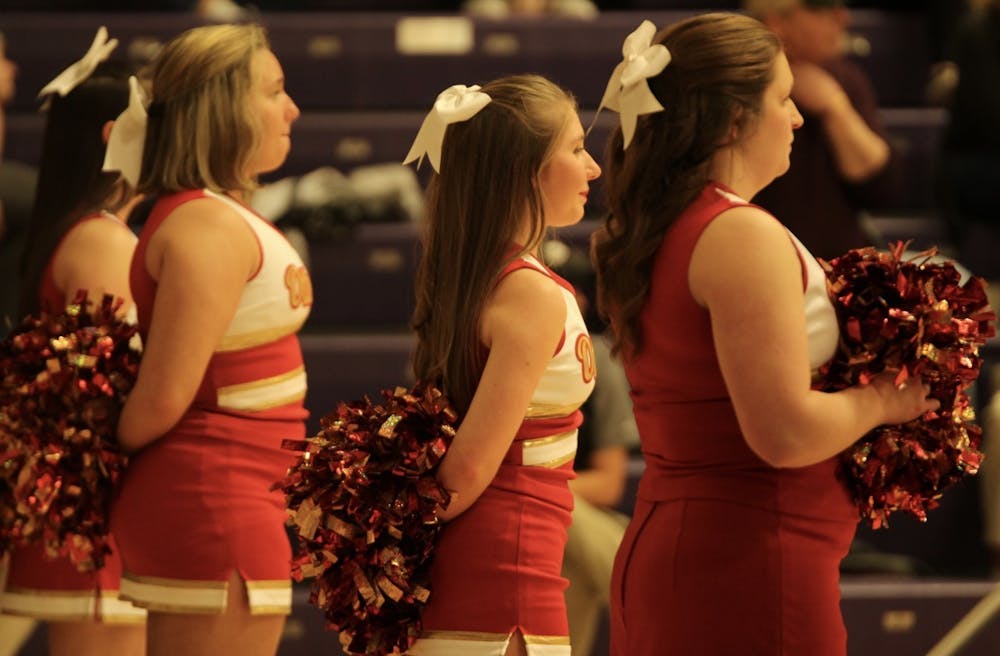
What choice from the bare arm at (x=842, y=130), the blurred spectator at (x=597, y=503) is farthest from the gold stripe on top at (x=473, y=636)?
the bare arm at (x=842, y=130)

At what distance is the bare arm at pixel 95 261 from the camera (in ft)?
9.81

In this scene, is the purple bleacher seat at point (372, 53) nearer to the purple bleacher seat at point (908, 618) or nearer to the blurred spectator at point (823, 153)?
the blurred spectator at point (823, 153)

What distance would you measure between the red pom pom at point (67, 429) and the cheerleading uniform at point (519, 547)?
2.48ft

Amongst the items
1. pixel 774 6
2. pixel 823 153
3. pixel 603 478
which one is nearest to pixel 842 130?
pixel 823 153

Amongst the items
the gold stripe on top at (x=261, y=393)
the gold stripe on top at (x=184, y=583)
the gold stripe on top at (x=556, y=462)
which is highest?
the gold stripe on top at (x=556, y=462)

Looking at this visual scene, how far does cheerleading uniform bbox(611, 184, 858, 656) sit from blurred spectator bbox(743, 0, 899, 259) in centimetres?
192

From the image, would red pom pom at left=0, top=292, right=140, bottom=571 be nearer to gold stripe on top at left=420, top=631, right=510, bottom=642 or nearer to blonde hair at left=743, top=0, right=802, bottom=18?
gold stripe on top at left=420, top=631, right=510, bottom=642

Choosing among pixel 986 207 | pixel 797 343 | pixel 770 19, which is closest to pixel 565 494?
pixel 797 343

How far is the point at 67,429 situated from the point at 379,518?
2.49 ft

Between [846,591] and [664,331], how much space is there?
2064mm

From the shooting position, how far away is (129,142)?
2908mm

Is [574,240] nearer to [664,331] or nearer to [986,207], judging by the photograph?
[986,207]

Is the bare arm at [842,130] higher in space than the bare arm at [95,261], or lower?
higher

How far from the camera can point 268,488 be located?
9.06 feet
